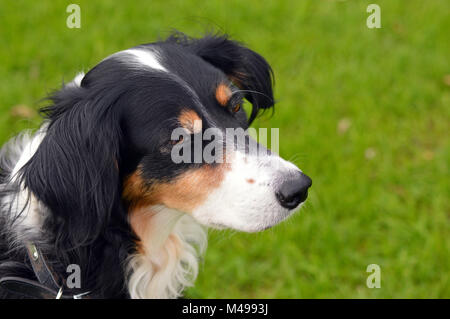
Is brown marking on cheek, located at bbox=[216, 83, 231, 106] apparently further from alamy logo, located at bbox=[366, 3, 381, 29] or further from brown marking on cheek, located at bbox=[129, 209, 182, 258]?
alamy logo, located at bbox=[366, 3, 381, 29]

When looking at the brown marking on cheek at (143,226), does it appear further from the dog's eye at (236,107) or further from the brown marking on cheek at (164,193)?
the dog's eye at (236,107)

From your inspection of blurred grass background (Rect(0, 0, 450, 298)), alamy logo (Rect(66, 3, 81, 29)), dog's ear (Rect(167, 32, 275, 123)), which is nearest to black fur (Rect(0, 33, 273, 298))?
dog's ear (Rect(167, 32, 275, 123))

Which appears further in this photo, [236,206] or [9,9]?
[9,9]

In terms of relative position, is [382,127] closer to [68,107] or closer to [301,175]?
[301,175]

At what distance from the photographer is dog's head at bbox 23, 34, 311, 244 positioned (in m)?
2.42

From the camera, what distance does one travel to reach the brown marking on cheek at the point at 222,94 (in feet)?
8.61

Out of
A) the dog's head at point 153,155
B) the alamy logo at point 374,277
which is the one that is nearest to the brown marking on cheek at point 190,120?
the dog's head at point 153,155

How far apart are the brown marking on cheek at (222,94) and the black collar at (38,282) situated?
1.07m

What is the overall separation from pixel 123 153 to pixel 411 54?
3904 mm

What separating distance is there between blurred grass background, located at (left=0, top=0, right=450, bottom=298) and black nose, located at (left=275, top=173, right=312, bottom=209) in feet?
3.89

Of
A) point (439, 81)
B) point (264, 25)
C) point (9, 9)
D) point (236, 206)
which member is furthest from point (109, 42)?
point (236, 206)

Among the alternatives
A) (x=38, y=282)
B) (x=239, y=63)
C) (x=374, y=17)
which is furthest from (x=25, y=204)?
(x=374, y=17)

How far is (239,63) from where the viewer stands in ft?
10.3

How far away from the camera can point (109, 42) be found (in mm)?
5699
